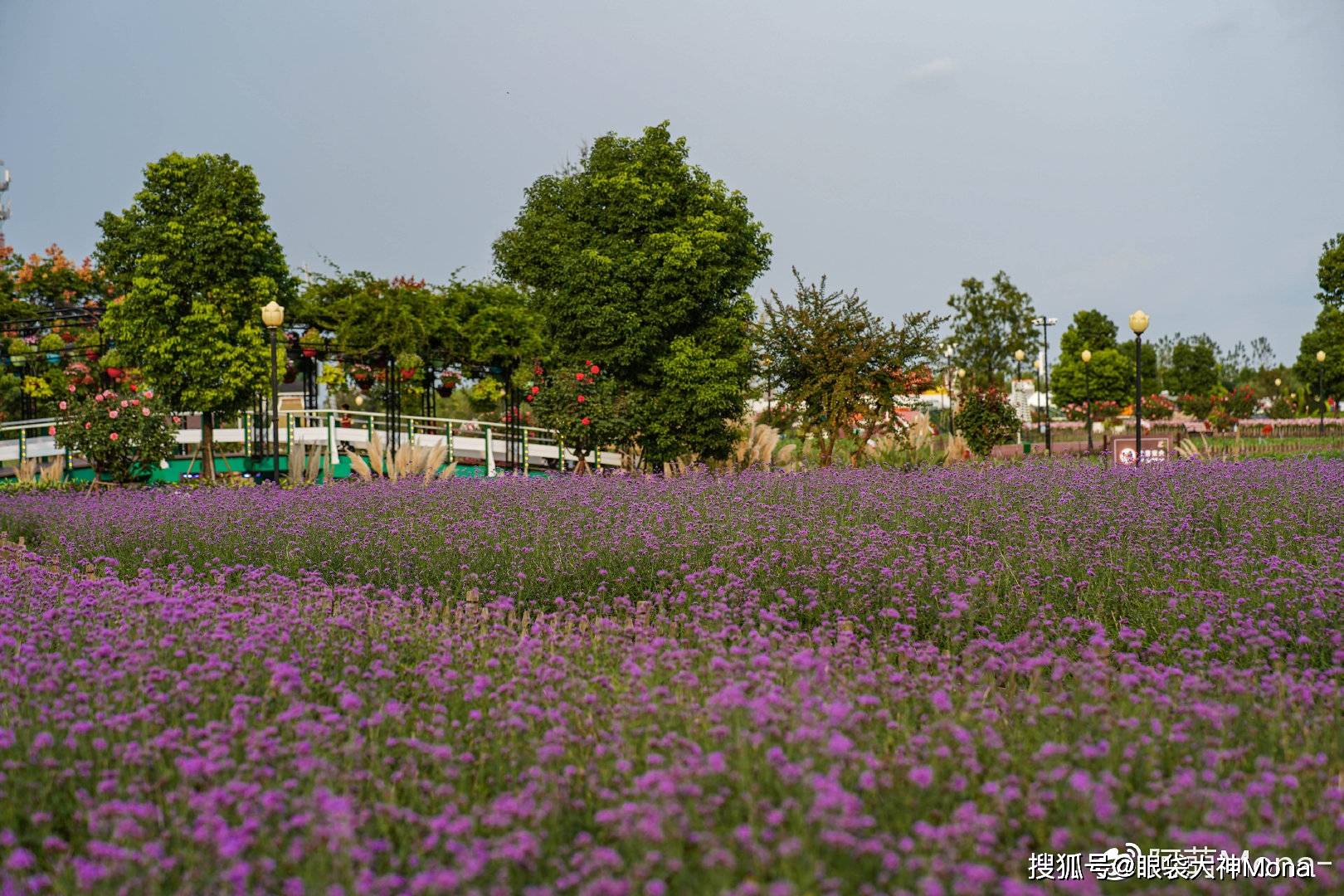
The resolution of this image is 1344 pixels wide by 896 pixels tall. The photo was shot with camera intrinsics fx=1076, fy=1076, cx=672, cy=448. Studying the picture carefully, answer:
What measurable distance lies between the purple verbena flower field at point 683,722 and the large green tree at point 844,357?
34.8 ft

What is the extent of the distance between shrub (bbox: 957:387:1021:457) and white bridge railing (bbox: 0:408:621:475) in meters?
8.91

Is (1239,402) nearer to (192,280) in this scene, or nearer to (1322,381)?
(1322,381)

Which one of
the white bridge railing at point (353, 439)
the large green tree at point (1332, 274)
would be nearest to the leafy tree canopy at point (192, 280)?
the white bridge railing at point (353, 439)

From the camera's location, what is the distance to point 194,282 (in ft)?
73.9

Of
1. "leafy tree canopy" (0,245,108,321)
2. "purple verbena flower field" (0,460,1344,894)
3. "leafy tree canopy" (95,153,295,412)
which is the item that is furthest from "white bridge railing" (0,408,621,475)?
"purple verbena flower field" (0,460,1344,894)

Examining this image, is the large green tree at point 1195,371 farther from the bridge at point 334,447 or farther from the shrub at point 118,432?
the shrub at point 118,432

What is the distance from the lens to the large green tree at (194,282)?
22.3 meters

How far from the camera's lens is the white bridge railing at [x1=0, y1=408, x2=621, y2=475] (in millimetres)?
23984

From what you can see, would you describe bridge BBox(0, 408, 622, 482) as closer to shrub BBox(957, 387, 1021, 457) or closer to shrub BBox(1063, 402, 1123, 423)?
shrub BBox(957, 387, 1021, 457)

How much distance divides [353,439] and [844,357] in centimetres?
1274

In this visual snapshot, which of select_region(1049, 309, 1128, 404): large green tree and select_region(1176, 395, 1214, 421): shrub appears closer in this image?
select_region(1176, 395, 1214, 421): shrub

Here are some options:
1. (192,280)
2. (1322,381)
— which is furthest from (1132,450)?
(1322,381)

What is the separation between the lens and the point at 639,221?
2219cm

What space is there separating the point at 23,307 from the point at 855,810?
124ft
